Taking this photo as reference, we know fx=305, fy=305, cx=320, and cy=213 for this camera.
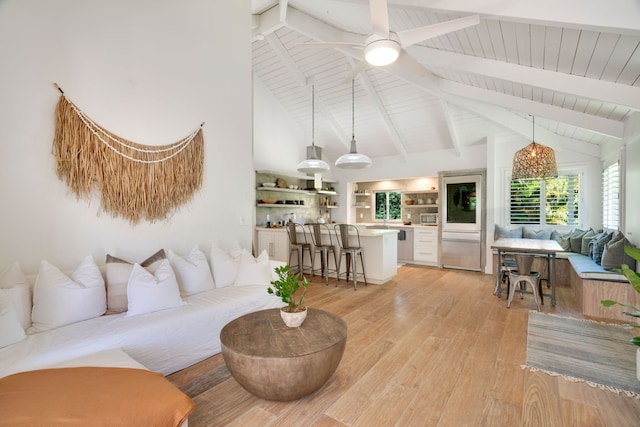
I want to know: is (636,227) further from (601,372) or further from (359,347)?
(359,347)

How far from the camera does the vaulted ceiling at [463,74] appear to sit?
237 cm

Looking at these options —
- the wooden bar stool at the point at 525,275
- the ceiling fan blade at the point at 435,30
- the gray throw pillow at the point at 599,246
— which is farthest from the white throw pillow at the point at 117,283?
the gray throw pillow at the point at 599,246

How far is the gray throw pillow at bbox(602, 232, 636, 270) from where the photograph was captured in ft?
11.8

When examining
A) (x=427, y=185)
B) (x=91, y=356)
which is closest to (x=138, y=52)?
(x=91, y=356)

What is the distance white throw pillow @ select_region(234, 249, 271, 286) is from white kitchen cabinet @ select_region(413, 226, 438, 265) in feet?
15.8

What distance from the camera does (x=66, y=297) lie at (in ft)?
7.18

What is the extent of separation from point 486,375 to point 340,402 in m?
1.20

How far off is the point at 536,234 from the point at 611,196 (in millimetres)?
1362

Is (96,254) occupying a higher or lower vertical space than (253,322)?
higher

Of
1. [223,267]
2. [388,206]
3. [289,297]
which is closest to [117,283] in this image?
[223,267]

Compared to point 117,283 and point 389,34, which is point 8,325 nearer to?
point 117,283

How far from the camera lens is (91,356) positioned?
188cm

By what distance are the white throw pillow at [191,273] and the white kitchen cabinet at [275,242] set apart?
9.44ft

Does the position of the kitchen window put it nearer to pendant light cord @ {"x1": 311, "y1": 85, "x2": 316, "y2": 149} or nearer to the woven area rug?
pendant light cord @ {"x1": 311, "y1": 85, "x2": 316, "y2": 149}
